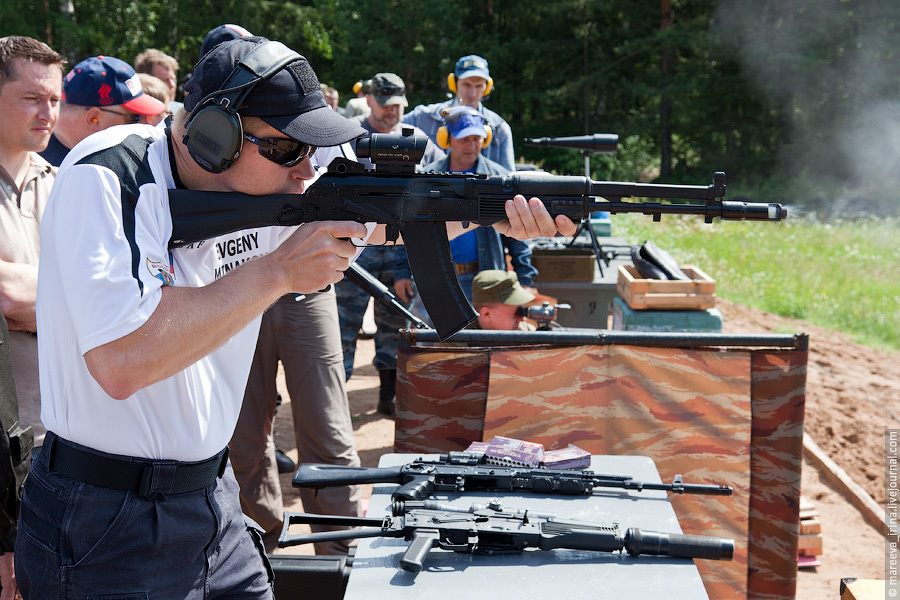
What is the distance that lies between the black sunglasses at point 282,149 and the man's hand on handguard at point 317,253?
192 mm

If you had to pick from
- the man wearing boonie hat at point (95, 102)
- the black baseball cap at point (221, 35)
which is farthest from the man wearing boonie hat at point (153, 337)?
the man wearing boonie hat at point (95, 102)

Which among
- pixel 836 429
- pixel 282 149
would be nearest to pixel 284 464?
pixel 282 149

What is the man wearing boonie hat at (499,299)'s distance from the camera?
500cm

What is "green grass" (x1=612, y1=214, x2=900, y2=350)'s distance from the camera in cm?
1177

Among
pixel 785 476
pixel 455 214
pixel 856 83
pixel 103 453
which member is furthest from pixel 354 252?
pixel 856 83

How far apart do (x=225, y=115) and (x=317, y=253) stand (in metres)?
0.44

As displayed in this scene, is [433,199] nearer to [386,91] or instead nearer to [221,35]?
[221,35]

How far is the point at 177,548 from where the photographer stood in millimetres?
2062

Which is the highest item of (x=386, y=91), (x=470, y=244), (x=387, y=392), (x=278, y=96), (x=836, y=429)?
(x=386, y=91)

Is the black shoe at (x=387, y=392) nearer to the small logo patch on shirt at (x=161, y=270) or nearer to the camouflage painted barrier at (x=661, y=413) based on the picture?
the camouflage painted barrier at (x=661, y=413)

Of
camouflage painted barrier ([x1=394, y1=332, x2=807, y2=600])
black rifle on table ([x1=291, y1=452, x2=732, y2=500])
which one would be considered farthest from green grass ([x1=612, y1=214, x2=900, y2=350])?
black rifle on table ([x1=291, y1=452, x2=732, y2=500])

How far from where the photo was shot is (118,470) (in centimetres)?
197

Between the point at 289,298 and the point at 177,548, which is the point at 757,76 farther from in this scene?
the point at 177,548

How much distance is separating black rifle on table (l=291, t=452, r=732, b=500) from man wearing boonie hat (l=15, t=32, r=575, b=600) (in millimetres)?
717
